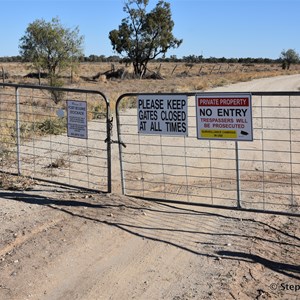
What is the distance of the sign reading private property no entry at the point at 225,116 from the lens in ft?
21.7

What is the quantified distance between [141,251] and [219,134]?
6.91 ft

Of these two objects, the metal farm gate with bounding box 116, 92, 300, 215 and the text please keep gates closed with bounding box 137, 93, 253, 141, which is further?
the metal farm gate with bounding box 116, 92, 300, 215

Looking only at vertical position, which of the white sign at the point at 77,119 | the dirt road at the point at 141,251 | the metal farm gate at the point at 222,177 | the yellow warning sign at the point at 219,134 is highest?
the white sign at the point at 77,119

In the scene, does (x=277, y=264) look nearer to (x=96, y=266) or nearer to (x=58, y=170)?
(x=96, y=266)

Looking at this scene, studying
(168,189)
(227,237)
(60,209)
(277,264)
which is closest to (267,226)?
(227,237)

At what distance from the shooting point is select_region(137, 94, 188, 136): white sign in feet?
23.5

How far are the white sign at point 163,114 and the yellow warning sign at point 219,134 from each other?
11.6 inches

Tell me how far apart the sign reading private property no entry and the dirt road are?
110cm

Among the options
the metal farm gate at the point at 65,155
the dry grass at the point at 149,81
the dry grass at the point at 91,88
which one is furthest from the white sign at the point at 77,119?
the dry grass at the point at 149,81

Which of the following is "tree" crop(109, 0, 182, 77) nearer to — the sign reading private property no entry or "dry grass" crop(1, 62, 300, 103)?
"dry grass" crop(1, 62, 300, 103)

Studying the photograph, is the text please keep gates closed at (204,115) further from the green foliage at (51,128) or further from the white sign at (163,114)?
the green foliage at (51,128)

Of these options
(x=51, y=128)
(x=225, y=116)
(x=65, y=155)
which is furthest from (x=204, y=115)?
(x=51, y=128)

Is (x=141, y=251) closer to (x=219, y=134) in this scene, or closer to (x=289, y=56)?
(x=219, y=134)

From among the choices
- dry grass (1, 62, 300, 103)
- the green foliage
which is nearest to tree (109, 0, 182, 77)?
dry grass (1, 62, 300, 103)
